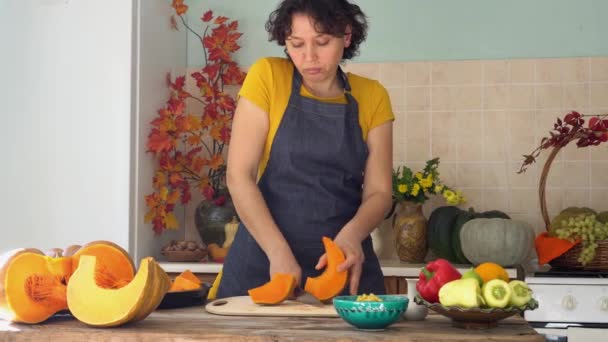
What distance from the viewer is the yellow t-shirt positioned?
225 centimetres

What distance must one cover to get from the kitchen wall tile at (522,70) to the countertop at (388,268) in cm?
90

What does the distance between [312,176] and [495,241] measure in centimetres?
124

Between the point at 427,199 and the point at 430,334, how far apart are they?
90.0 inches

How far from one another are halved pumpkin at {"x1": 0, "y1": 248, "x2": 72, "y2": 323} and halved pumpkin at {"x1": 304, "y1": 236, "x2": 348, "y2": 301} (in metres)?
0.49

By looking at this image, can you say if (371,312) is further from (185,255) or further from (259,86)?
(185,255)

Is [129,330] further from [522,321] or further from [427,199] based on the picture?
[427,199]

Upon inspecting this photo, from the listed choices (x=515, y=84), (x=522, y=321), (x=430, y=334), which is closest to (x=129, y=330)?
(x=430, y=334)

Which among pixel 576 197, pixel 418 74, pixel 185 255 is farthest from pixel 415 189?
pixel 185 255

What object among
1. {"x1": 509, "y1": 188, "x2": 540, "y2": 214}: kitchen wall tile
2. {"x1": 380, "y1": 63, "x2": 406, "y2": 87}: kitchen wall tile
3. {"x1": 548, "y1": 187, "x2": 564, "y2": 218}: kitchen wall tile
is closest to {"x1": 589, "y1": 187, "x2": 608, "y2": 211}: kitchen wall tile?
{"x1": 548, "y1": 187, "x2": 564, "y2": 218}: kitchen wall tile

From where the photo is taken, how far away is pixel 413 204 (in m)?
3.57

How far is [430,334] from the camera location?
136 centimetres

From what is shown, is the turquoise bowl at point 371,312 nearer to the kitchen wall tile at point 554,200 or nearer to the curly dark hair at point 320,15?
the curly dark hair at point 320,15

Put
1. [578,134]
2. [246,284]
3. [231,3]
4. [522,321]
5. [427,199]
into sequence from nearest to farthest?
1. [522,321]
2. [246,284]
3. [578,134]
4. [427,199]
5. [231,3]

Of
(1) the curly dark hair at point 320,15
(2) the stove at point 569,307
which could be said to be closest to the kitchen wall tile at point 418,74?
(2) the stove at point 569,307
